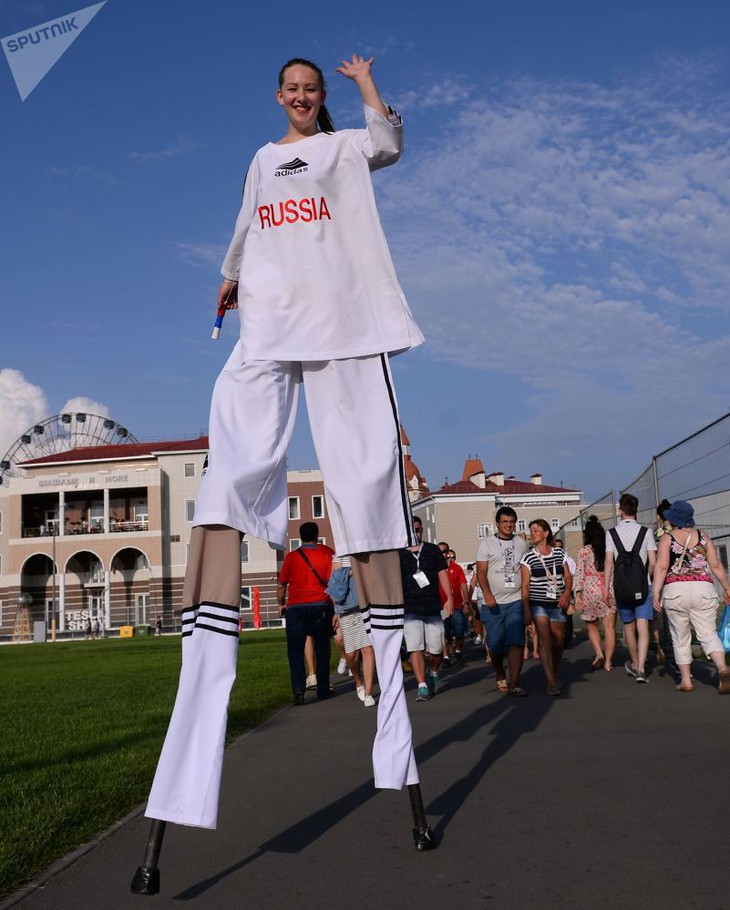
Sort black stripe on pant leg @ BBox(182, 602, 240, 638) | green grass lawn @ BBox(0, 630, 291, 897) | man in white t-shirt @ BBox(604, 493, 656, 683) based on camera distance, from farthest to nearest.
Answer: man in white t-shirt @ BBox(604, 493, 656, 683), green grass lawn @ BBox(0, 630, 291, 897), black stripe on pant leg @ BBox(182, 602, 240, 638)

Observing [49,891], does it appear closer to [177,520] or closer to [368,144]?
[368,144]

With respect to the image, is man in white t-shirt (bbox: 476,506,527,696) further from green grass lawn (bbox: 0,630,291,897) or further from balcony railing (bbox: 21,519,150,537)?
balcony railing (bbox: 21,519,150,537)

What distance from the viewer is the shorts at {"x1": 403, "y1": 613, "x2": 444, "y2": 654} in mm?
11992

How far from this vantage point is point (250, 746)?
729 centimetres

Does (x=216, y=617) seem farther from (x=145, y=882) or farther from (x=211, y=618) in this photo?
(x=145, y=882)

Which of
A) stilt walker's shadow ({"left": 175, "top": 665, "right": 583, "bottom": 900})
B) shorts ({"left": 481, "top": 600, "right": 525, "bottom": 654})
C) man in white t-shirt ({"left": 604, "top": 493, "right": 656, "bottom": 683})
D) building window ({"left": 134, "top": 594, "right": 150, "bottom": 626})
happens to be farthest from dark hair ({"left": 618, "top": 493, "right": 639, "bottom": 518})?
building window ({"left": 134, "top": 594, "right": 150, "bottom": 626})

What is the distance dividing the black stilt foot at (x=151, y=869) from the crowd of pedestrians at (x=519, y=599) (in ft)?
24.5

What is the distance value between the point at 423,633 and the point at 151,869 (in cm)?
926

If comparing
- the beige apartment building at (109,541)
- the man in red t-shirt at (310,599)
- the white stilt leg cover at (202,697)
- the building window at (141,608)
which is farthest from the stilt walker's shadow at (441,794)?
the building window at (141,608)

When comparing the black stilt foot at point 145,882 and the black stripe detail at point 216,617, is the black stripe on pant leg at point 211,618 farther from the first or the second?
the black stilt foot at point 145,882

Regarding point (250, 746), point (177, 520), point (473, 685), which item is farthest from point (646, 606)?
point (177, 520)

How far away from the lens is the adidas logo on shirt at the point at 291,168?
381 cm

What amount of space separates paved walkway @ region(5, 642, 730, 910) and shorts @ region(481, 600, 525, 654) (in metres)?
4.38

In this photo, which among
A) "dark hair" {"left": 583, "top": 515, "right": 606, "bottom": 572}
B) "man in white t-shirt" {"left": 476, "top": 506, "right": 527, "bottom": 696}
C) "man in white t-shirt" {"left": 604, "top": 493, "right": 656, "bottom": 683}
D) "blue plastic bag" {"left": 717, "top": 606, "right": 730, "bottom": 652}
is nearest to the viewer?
"blue plastic bag" {"left": 717, "top": 606, "right": 730, "bottom": 652}
